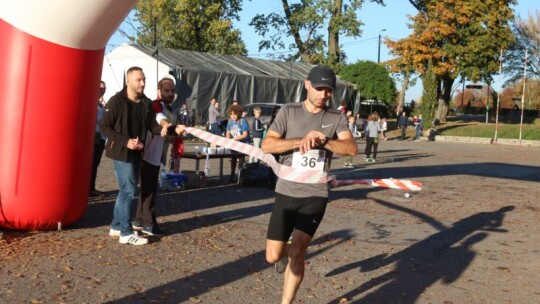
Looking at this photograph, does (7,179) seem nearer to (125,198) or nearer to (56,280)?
(125,198)

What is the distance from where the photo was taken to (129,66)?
3459cm

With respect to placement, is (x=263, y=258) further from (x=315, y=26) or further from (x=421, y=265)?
(x=315, y=26)

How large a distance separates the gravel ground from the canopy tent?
72.1 feet

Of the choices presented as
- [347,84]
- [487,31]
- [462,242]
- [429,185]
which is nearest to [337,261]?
[462,242]

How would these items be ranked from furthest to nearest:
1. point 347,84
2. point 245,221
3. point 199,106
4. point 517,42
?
1. point 517,42
2. point 347,84
3. point 199,106
4. point 245,221

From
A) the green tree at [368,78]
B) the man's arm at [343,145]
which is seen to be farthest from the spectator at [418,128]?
the man's arm at [343,145]

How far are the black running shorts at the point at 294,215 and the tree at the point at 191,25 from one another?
4567 cm

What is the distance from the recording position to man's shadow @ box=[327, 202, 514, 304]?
616 centimetres

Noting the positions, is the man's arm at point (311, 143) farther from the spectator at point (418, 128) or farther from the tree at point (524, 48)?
the tree at point (524, 48)

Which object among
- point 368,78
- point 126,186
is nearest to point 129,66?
point 368,78

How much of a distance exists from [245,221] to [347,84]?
34.8 m

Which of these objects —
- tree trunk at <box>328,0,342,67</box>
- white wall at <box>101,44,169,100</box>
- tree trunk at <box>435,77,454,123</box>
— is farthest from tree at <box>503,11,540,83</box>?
white wall at <box>101,44,169,100</box>

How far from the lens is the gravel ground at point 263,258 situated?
19.5ft

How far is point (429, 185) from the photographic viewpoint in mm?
16000
